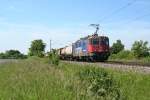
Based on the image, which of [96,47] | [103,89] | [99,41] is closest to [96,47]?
[96,47]

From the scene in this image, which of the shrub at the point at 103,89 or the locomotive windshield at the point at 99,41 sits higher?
the locomotive windshield at the point at 99,41

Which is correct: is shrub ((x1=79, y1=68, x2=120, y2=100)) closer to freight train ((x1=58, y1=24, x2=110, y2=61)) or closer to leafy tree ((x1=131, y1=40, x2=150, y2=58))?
freight train ((x1=58, y1=24, x2=110, y2=61))

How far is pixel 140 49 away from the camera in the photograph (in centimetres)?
8156

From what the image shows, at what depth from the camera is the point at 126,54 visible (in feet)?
277

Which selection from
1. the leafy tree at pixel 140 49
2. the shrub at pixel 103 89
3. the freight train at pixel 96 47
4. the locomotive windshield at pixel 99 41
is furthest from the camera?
the leafy tree at pixel 140 49

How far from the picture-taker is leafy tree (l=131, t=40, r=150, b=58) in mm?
81438

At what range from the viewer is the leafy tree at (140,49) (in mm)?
81438

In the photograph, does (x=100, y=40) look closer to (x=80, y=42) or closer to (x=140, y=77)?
(x=80, y=42)

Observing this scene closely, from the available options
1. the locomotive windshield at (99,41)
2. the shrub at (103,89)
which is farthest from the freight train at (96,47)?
the shrub at (103,89)

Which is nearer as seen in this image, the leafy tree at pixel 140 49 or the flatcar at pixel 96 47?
the flatcar at pixel 96 47

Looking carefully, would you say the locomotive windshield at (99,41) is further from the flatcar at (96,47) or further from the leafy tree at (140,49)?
the leafy tree at (140,49)

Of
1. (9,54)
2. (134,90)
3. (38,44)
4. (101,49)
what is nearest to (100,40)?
(101,49)

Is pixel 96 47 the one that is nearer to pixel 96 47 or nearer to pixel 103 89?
pixel 96 47

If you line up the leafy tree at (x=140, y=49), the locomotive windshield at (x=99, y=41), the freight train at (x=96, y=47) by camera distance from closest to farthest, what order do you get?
the freight train at (x=96, y=47) < the locomotive windshield at (x=99, y=41) < the leafy tree at (x=140, y=49)
